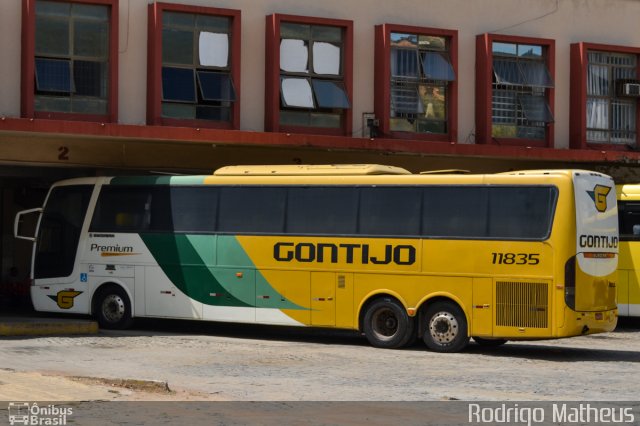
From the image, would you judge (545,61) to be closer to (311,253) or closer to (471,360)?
(311,253)

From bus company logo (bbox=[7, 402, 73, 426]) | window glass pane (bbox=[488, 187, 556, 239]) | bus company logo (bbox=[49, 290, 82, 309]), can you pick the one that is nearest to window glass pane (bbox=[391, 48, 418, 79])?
bus company logo (bbox=[49, 290, 82, 309])

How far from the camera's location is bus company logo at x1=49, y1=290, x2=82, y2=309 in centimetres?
2509

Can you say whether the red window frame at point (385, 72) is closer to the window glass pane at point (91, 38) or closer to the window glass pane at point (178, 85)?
the window glass pane at point (178, 85)

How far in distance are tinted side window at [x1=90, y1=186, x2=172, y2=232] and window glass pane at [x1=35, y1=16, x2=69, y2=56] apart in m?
2.96

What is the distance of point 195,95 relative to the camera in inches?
1062

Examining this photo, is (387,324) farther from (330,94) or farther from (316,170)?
(330,94)

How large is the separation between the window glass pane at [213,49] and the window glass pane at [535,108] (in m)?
7.66

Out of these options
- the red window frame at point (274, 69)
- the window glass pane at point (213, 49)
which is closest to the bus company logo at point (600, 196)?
the red window frame at point (274, 69)

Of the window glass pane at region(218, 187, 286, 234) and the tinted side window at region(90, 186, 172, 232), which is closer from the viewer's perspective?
the window glass pane at region(218, 187, 286, 234)

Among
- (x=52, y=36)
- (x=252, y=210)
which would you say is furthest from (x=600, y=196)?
(x=52, y=36)

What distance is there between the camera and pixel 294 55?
28.0m

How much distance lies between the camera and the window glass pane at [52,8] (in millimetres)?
25266

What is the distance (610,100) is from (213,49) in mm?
10673

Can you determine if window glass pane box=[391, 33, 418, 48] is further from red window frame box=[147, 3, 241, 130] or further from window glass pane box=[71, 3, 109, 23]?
window glass pane box=[71, 3, 109, 23]
